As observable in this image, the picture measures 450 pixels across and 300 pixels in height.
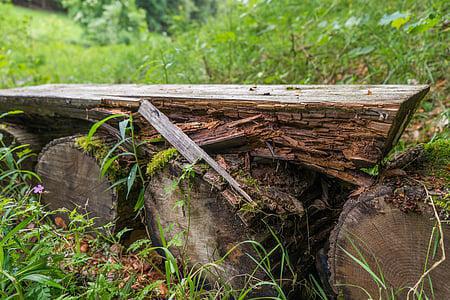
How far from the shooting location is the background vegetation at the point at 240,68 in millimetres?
1519

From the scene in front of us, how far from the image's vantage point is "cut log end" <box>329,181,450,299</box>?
1.15 meters

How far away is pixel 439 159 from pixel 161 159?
115cm

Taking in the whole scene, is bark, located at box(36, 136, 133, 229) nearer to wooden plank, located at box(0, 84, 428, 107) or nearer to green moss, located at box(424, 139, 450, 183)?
wooden plank, located at box(0, 84, 428, 107)

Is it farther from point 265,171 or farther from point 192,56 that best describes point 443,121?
point 192,56

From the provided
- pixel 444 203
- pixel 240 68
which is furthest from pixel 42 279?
pixel 240 68

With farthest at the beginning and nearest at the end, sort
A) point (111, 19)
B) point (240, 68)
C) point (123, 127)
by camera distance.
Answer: point (111, 19)
point (240, 68)
point (123, 127)

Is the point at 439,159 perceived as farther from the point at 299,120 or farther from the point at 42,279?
the point at 42,279

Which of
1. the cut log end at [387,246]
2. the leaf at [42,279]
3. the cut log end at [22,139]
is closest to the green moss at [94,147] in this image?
the leaf at [42,279]

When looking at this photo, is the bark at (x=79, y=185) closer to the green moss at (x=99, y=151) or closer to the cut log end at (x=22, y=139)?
the green moss at (x=99, y=151)

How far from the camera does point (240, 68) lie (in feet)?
13.0

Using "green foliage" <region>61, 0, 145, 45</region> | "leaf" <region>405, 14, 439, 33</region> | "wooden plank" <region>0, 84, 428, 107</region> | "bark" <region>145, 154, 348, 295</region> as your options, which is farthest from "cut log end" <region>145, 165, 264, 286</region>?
"green foliage" <region>61, 0, 145, 45</region>

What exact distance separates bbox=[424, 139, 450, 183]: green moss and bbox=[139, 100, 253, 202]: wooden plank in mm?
689

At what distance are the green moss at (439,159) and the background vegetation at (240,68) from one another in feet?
2.54

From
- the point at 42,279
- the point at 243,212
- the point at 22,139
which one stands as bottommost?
the point at 42,279
